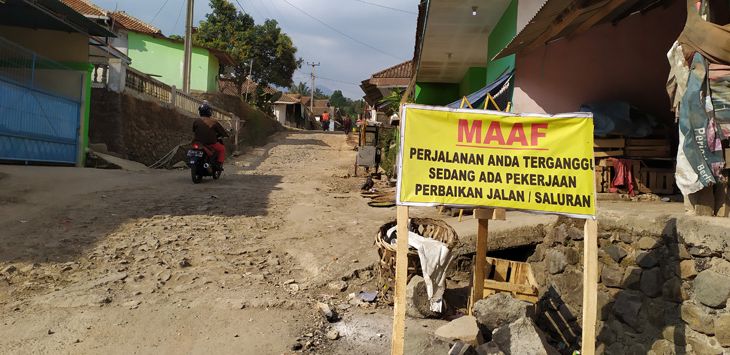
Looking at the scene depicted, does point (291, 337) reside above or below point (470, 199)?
below

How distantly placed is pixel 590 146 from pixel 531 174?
435 millimetres

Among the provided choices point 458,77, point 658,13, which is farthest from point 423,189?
point 458,77

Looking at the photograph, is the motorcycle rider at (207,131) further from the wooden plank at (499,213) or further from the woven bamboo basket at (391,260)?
the wooden plank at (499,213)

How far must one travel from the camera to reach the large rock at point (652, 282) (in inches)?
166

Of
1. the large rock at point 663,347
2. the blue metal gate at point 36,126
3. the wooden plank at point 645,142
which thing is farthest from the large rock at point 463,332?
the blue metal gate at point 36,126

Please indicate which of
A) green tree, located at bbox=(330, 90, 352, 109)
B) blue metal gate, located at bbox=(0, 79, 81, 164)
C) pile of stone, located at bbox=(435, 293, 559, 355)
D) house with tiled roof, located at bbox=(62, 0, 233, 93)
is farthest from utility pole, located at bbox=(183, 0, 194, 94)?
green tree, located at bbox=(330, 90, 352, 109)

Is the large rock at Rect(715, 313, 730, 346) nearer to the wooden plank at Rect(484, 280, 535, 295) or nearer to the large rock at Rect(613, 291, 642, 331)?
the large rock at Rect(613, 291, 642, 331)

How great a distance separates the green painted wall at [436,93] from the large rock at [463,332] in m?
12.3

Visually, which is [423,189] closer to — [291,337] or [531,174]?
[531,174]

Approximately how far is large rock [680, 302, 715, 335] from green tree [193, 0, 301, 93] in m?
30.6

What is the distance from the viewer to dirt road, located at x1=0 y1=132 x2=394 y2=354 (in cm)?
407

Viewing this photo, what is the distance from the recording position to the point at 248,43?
3369cm

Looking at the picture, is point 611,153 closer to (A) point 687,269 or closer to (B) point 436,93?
(A) point 687,269

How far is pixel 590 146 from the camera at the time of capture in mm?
3365
